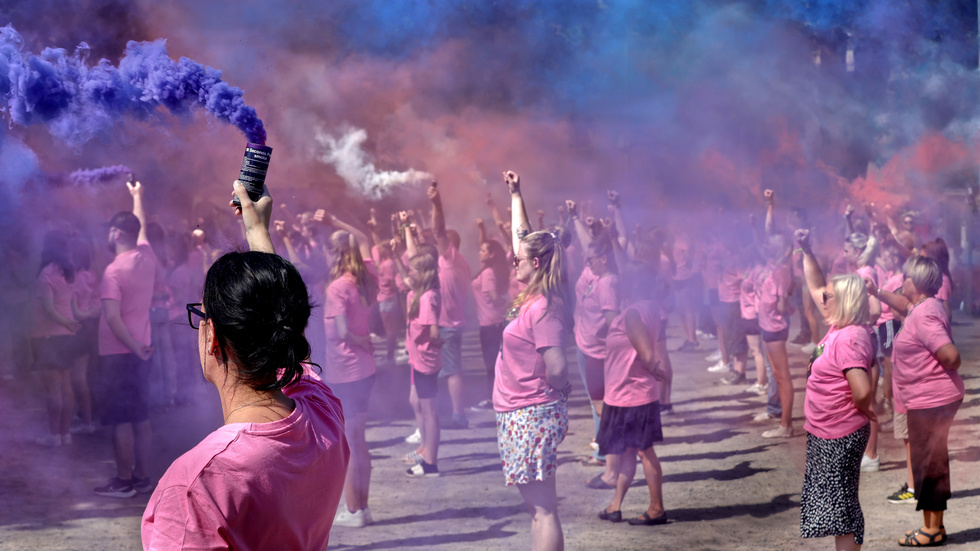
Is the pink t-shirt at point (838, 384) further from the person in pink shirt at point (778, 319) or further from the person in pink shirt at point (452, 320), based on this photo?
the person in pink shirt at point (452, 320)

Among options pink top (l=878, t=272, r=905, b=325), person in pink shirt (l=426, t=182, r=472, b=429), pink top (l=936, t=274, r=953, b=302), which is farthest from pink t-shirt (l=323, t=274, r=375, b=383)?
pink top (l=936, t=274, r=953, b=302)

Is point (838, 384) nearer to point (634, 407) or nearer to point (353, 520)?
point (634, 407)

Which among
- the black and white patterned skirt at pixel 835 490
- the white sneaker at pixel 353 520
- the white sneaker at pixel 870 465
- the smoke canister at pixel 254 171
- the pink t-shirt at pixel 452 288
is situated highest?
the smoke canister at pixel 254 171

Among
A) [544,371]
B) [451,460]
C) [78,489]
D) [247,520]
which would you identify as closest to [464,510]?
[451,460]

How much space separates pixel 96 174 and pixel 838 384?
6.81 metres

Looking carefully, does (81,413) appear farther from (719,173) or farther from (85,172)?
(719,173)

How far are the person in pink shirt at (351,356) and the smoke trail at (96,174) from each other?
3782mm

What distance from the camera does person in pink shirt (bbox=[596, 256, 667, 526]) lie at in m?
4.34

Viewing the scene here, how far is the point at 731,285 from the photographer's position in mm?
8430

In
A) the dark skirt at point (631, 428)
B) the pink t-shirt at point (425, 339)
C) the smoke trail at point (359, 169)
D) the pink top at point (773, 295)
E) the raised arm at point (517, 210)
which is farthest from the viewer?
the smoke trail at point (359, 169)

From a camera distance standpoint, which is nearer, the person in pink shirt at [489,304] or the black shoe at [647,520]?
the black shoe at [647,520]

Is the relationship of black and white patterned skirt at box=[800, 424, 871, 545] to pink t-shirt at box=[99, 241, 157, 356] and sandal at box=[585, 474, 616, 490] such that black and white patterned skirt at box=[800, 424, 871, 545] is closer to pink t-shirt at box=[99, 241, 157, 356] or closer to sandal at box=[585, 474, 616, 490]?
sandal at box=[585, 474, 616, 490]

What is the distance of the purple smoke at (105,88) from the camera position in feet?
8.34

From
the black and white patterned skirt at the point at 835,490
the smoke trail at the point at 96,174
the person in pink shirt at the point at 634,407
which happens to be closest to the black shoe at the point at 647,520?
the person in pink shirt at the point at 634,407
